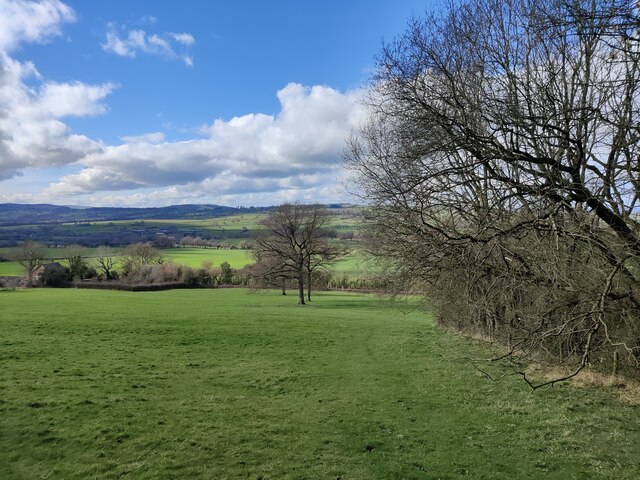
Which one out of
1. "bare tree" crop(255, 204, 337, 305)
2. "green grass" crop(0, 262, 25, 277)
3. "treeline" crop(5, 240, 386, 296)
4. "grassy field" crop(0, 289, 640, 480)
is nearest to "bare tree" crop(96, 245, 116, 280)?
"treeline" crop(5, 240, 386, 296)

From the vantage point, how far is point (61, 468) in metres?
7.07

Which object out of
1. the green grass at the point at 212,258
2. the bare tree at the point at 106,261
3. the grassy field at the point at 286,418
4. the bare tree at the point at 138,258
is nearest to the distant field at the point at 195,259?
the green grass at the point at 212,258

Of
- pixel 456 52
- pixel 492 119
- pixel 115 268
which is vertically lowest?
pixel 115 268

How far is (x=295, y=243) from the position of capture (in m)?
46.3

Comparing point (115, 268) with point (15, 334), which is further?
point (115, 268)

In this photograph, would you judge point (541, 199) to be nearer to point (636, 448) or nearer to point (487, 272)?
point (487, 272)

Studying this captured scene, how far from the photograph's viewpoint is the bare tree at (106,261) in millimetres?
75375

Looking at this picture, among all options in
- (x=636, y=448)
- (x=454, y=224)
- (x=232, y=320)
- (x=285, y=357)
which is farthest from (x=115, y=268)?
(x=636, y=448)

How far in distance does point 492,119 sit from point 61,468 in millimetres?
11006

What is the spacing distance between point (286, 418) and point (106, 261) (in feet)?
273

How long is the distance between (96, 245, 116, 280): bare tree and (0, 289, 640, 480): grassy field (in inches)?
2464

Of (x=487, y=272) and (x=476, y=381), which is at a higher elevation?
(x=487, y=272)

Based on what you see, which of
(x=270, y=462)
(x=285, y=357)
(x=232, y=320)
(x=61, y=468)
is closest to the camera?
(x=61, y=468)

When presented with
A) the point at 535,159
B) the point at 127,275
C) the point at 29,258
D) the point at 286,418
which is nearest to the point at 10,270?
the point at 29,258
